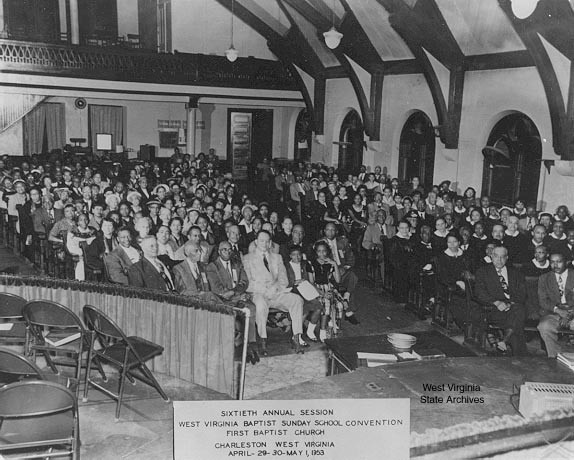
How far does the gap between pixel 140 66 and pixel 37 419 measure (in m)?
11.1

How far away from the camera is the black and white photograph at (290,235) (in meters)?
3.13

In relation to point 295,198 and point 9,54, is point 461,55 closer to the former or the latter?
point 295,198

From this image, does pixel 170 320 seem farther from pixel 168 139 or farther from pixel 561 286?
pixel 168 139

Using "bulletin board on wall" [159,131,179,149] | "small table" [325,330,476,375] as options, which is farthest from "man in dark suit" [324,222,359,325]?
"bulletin board on wall" [159,131,179,149]

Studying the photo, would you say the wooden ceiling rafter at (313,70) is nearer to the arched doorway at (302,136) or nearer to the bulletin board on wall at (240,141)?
the arched doorway at (302,136)

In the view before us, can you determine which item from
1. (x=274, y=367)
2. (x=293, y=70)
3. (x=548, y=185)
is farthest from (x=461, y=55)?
(x=274, y=367)

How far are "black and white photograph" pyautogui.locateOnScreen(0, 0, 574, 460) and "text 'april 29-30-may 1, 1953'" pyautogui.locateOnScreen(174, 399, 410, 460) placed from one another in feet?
0.04

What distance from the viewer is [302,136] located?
18109mm

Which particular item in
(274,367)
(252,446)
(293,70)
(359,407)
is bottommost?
(274,367)

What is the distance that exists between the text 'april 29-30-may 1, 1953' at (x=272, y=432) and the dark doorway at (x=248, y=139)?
15.4m

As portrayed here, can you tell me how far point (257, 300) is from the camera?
5465 mm

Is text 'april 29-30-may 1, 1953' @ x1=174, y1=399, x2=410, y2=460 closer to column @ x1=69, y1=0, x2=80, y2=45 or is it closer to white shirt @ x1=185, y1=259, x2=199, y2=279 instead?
white shirt @ x1=185, y1=259, x2=199, y2=279

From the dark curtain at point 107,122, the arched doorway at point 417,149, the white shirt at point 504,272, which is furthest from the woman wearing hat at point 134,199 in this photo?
the dark curtain at point 107,122

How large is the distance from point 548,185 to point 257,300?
576cm
